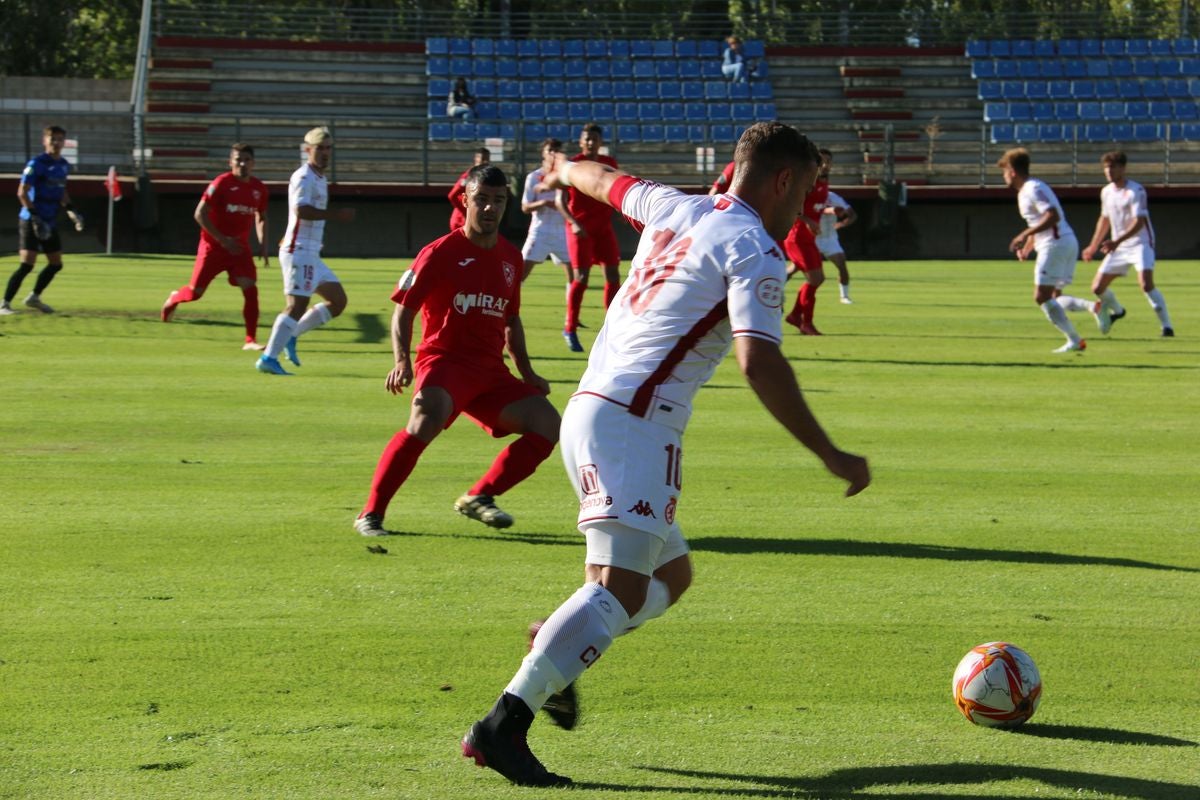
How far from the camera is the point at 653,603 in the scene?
4.92 m

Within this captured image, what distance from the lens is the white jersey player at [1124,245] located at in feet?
63.6

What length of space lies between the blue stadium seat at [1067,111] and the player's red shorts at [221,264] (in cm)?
3358

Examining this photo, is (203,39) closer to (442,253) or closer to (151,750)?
(442,253)

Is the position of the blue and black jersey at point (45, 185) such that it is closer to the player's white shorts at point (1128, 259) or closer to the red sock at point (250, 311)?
the red sock at point (250, 311)

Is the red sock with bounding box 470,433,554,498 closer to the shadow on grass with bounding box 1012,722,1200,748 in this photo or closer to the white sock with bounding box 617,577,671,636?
the white sock with bounding box 617,577,671,636

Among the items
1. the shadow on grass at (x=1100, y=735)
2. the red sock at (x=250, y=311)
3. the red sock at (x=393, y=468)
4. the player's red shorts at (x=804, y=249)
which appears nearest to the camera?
the shadow on grass at (x=1100, y=735)

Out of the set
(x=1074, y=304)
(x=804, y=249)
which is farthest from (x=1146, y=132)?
(x=804, y=249)

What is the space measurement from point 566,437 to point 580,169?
139 cm

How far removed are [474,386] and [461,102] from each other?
34.1 meters

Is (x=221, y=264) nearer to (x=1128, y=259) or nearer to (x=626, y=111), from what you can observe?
(x=1128, y=259)

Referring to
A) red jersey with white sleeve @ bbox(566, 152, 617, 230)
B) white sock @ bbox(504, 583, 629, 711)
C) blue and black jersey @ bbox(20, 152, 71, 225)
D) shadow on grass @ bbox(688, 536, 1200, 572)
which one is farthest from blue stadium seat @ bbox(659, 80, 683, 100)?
white sock @ bbox(504, 583, 629, 711)

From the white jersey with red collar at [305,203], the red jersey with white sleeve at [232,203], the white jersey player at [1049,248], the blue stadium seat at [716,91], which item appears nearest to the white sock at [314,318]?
the white jersey with red collar at [305,203]

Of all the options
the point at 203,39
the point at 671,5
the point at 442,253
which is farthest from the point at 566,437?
the point at 671,5

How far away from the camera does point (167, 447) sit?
10945 millimetres
